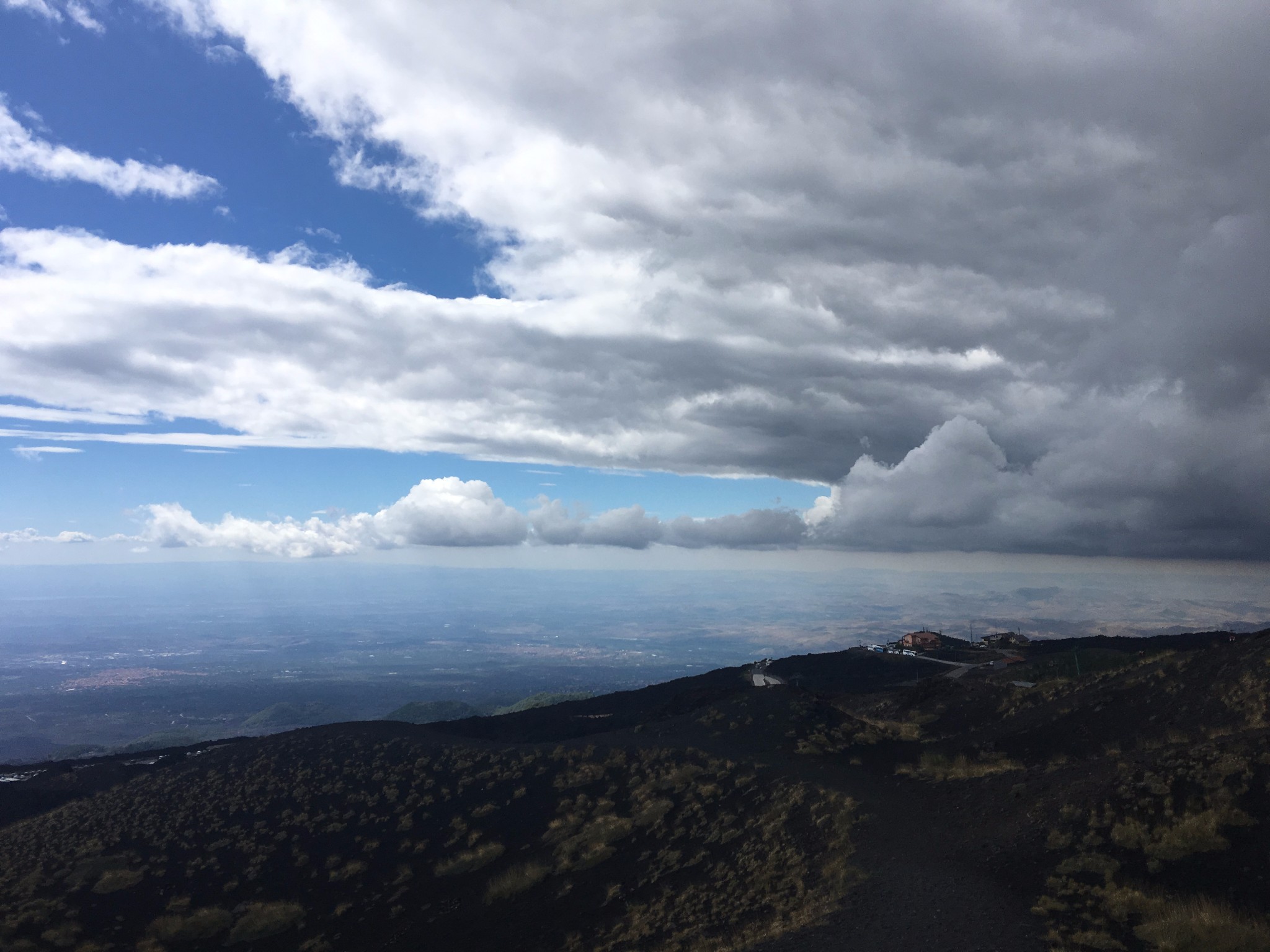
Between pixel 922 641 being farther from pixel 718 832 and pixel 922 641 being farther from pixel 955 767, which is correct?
pixel 718 832

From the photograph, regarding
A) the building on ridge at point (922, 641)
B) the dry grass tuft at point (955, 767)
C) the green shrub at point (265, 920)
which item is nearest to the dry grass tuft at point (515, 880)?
the green shrub at point (265, 920)

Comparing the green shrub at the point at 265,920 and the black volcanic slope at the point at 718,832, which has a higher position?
the black volcanic slope at the point at 718,832

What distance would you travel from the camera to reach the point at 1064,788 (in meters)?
22.9

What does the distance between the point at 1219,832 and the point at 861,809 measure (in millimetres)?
11961

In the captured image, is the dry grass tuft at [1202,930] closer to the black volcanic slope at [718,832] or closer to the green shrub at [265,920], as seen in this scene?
the black volcanic slope at [718,832]

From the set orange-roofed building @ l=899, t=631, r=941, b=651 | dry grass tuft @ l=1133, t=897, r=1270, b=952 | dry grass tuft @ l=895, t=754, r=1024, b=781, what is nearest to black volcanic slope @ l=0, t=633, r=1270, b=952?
dry grass tuft @ l=1133, t=897, r=1270, b=952

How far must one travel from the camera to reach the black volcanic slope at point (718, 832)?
17.7 meters

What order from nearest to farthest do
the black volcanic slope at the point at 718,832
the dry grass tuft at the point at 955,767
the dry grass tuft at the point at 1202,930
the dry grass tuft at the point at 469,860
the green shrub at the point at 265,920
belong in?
the dry grass tuft at the point at 1202,930 < the black volcanic slope at the point at 718,832 < the green shrub at the point at 265,920 < the dry grass tuft at the point at 955,767 < the dry grass tuft at the point at 469,860

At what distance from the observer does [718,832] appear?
28.5m

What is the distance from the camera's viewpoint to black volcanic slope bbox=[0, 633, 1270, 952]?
17.7m

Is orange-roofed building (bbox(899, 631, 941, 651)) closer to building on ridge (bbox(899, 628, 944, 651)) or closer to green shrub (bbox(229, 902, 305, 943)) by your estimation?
building on ridge (bbox(899, 628, 944, 651))

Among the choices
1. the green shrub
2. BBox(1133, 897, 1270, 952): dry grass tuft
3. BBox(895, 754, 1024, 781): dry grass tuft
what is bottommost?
the green shrub

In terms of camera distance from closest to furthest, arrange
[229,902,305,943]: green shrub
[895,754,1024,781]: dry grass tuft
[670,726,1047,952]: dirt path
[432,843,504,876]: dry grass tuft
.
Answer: [670,726,1047,952]: dirt path → [229,902,305,943]: green shrub → [895,754,1024,781]: dry grass tuft → [432,843,504,876]: dry grass tuft

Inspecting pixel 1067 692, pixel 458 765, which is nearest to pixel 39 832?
pixel 458 765
